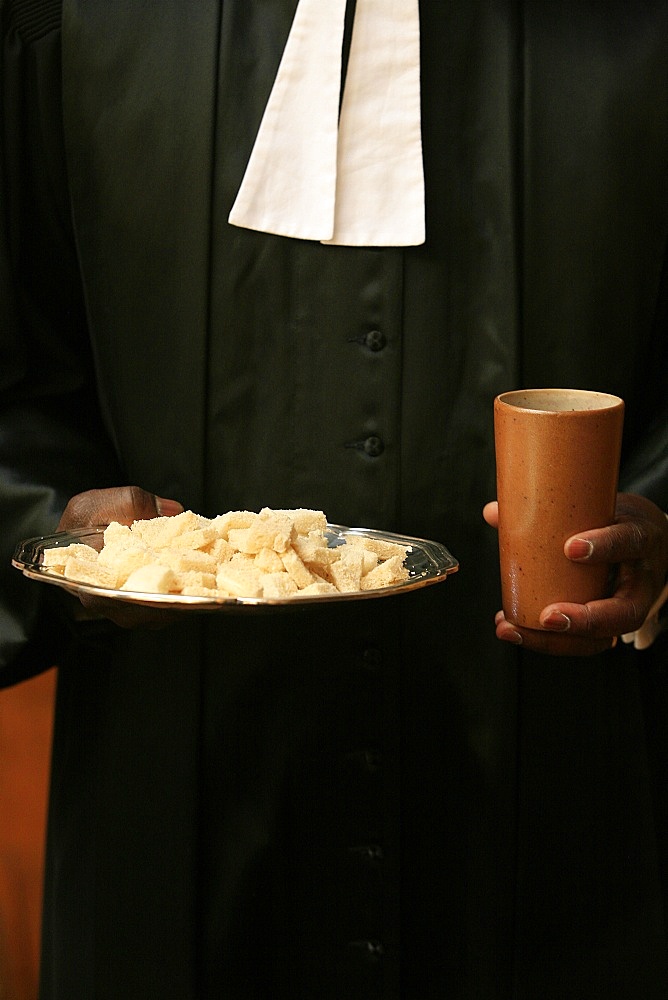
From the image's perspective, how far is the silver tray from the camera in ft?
2.96

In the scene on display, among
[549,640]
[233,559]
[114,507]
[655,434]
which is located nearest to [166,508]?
[114,507]

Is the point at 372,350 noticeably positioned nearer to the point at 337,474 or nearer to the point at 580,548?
the point at 337,474

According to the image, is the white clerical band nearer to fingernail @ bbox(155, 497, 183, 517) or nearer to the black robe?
the black robe

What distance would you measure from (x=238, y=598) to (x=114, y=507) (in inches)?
15.4

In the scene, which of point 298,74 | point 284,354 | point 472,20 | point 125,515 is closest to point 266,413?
point 284,354

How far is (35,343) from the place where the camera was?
1.51 meters

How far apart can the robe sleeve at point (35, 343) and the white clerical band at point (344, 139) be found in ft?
1.04

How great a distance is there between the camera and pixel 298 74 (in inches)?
51.8

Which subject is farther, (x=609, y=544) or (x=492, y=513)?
(x=492, y=513)

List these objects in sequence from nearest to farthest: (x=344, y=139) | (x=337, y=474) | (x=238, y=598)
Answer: (x=238, y=598), (x=344, y=139), (x=337, y=474)

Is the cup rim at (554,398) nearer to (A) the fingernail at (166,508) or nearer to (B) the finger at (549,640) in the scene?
(B) the finger at (549,640)

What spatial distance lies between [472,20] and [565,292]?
37cm

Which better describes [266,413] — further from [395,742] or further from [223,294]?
[395,742]

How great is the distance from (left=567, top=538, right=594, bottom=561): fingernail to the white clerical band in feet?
1.54
